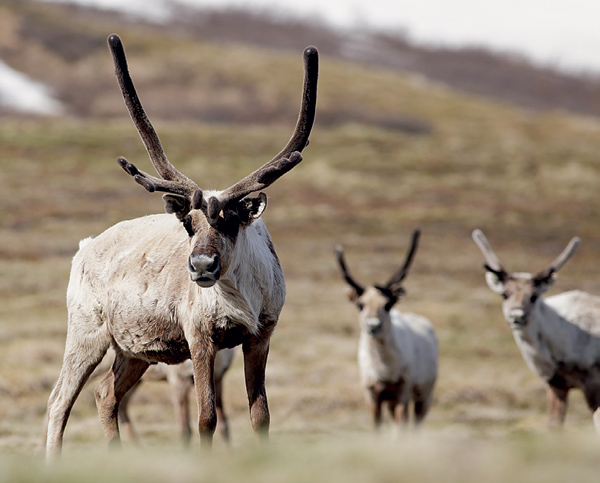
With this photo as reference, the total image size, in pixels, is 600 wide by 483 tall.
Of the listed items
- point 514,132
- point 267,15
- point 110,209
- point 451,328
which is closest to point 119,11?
point 267,15

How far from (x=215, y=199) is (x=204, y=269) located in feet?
2.13

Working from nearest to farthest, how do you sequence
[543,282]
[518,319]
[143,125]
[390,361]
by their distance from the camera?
[143,125]
[518,319]
[543,282]
[390,361]

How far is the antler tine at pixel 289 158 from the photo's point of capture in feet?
22.6

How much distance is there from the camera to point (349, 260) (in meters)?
37.3

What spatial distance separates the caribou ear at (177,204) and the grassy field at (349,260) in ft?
6.24

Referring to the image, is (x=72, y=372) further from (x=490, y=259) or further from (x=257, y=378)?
(x=490, y=259)

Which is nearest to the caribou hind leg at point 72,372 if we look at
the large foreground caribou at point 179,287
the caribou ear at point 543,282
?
the large foreground caribou at point 179,287

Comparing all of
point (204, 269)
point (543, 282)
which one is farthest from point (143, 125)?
point (543, 282)

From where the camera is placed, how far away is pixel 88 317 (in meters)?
7.99

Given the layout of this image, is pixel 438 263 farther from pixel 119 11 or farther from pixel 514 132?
pixel 119 11

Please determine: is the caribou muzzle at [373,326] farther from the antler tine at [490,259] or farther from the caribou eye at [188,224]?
the caribou eye at [188,224]

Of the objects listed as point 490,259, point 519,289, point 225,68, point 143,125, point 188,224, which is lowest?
point 519,289

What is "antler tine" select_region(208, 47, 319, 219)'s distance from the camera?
22.6 feet

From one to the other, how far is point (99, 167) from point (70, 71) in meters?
54.0
